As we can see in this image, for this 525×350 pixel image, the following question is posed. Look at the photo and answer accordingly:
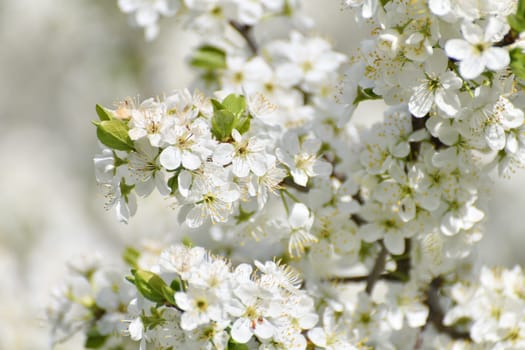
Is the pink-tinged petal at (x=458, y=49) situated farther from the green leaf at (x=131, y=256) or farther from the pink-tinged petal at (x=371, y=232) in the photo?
the green leaf at (x=131, y=256)

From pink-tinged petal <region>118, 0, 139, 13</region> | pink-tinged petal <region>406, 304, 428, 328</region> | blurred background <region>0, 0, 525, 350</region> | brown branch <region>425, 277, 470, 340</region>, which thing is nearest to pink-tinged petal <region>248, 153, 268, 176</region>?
pink-tinged petal <region>406, 304, 428, 328</region>

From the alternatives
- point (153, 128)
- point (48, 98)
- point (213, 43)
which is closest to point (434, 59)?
point (153, 128)

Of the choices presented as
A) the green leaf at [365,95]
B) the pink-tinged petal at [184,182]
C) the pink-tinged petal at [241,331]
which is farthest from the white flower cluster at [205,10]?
the pink-tinged petal at [241,331]

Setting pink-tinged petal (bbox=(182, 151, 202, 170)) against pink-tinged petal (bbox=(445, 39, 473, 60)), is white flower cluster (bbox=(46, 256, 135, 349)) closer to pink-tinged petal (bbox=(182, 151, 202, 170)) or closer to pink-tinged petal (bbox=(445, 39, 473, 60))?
pink-tinged petal (bbox=(182, 151, 202, 170))

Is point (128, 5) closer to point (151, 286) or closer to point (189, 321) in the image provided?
point (151, 286)

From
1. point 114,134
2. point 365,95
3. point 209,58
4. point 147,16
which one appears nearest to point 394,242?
point 365,95
